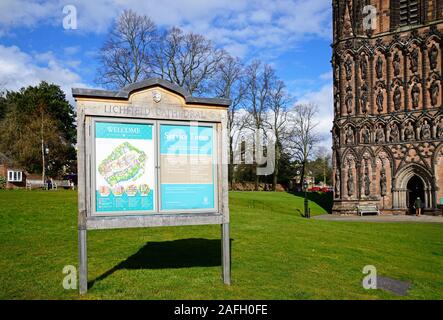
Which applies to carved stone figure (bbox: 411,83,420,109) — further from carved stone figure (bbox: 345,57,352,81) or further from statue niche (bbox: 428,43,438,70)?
carved stone figure (bbox: 345,57,352,81)

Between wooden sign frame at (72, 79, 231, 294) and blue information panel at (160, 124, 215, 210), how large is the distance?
11 centimetres

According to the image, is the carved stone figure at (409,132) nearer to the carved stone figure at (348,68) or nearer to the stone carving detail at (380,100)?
the stone carving detail at (380,100)

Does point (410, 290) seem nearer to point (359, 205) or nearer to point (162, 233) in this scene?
point (162, 233)

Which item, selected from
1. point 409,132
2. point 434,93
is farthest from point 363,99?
point 434,93

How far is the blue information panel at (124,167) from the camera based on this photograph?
270 inches

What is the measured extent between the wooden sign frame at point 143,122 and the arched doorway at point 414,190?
104ft

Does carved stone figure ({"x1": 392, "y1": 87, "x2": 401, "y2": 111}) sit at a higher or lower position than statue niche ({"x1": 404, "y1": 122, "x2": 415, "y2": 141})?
higher

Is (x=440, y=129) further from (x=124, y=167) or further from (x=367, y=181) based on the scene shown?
(x=124, y=167)

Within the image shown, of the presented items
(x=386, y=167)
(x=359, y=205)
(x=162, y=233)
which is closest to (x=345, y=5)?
(x=386, y=167)

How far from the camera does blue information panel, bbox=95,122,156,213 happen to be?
6.86 metres

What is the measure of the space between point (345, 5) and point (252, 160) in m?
27.8

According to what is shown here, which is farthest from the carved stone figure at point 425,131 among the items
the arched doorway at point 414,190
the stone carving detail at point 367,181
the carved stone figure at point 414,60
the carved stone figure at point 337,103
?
the carved stone figure at point 337,103

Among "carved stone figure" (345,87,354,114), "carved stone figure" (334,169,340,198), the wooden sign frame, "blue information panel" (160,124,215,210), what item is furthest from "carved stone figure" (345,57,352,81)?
"blue information panel" (160,124,215,210)

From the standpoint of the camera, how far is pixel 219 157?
7.60 metres
